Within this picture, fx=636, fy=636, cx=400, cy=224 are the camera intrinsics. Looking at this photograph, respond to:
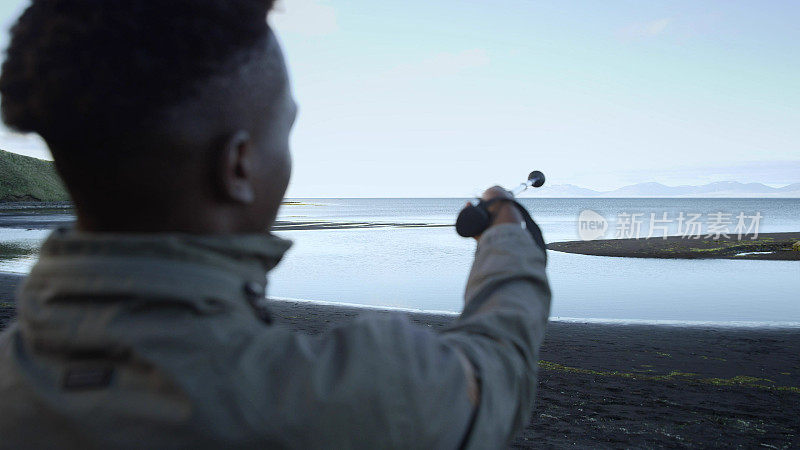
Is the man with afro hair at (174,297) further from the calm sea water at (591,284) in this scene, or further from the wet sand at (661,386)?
the calm sea water at (591,284)

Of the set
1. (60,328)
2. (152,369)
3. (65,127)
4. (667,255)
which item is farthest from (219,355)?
(667,255)

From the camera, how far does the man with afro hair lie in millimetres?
802

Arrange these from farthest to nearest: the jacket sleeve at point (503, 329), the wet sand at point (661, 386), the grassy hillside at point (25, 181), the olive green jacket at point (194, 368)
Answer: the grassy hillside at point (25, 181) → the wet sand at point (661, 386) → the jacket sleeve at point (503, 329) → the olive green jacket at point (194, 368)

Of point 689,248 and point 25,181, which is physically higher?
point 25,181

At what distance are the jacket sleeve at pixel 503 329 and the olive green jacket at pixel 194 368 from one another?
0.08ft

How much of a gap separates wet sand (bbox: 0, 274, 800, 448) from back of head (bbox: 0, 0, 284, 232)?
514 cm

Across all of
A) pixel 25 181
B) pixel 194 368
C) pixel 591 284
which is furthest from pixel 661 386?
pixel 25 181

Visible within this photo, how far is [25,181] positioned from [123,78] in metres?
119

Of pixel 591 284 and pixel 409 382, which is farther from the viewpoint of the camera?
pixel 591 284

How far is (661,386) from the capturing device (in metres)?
7.66

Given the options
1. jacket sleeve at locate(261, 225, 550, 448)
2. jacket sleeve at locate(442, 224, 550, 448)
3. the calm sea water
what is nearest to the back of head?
jacket sleeve at locate(261, 225, 550, 448)

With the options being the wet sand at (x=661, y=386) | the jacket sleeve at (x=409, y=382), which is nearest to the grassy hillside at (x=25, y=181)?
the wet sand at (x=661, y=386)

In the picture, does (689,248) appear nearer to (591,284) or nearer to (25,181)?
(591,284)

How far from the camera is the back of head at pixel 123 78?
2.77ft
